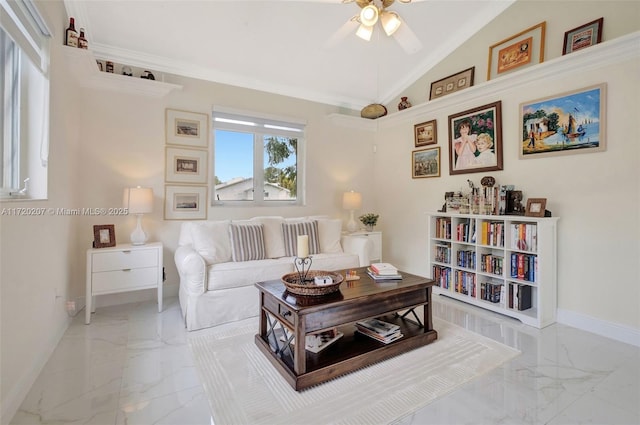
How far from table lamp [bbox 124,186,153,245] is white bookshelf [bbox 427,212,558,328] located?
3.03m

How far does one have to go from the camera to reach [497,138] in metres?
3.24

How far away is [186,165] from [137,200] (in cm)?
73

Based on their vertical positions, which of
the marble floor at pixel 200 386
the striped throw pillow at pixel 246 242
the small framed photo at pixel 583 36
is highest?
the small framed photo at pixel 583 36

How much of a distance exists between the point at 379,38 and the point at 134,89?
107 inches

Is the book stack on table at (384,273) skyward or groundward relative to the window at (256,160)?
groundward

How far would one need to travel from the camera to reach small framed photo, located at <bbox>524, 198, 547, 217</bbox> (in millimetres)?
2759

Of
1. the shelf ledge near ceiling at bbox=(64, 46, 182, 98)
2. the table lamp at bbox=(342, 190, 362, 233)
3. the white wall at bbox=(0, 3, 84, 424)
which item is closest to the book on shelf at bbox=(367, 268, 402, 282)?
the table lamp at bbox=(342, 190, 362, 233)

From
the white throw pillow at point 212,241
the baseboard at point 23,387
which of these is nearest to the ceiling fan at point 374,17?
the white throw pillow at point 212,241

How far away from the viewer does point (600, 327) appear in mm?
2521

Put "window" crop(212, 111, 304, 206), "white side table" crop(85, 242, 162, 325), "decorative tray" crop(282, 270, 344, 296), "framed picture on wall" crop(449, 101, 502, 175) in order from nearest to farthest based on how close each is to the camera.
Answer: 1. "decorative tray" crop(282, 270, 344, 296)
2. "white side table" crop(85, 242, 162, 325)
3. "framed picture on wall" crop(449, 101, 502, 175)
4. "window" crop(212, 111, 304, 206)

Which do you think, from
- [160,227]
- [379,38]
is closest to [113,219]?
[160,227]

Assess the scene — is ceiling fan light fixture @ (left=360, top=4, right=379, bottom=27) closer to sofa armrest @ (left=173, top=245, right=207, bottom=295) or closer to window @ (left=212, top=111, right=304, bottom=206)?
window @ (left=212, top=111, right=304, bottom=206)

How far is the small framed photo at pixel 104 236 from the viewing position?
2.81m

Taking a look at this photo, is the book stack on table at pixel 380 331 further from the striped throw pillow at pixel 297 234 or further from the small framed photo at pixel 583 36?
the small framed photo at pixel 583 36
